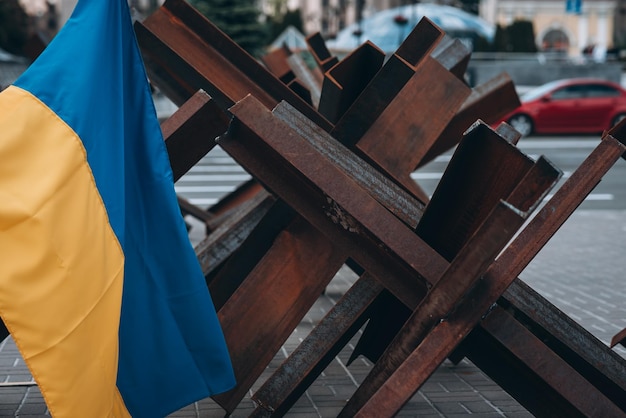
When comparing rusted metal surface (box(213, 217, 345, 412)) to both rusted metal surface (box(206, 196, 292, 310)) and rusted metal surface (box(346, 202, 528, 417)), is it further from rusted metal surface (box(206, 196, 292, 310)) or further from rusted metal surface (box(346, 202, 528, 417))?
rusted metal surface (box(346, 202, 528, 417))

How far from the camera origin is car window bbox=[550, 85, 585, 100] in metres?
23.7

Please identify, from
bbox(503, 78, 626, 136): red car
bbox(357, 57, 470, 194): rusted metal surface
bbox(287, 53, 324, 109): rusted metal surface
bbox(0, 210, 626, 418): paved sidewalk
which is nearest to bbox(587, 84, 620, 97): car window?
bbox(503, 78, 626, 136): red car

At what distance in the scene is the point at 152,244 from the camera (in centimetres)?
358

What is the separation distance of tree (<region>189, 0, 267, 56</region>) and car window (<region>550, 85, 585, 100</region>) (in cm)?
1376

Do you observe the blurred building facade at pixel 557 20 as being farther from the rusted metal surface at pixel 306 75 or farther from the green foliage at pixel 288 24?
the rusted metal surface at pixel 306 75

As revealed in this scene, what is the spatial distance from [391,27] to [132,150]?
28772mm

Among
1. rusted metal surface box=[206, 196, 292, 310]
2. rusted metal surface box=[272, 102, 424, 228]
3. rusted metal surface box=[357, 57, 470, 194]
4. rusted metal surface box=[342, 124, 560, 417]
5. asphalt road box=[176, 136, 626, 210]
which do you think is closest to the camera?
rusted metal surface box=[342, 124, 560, 417]

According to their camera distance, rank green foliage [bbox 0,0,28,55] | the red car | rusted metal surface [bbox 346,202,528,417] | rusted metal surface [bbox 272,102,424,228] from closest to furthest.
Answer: rusted metal surface [bbox 346,202,528,417], rusted metal surface [bbox 272,102,424,228], the red car, green foliage [bbox 0,0,28,55]

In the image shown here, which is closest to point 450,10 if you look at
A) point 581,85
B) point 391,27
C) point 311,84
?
point 391,27

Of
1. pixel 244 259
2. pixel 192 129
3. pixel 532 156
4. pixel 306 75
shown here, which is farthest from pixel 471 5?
pixel 192 129

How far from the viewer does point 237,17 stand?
35219 mm

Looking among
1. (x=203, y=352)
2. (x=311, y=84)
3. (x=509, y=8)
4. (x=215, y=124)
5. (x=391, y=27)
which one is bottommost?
(x=203, y=352)

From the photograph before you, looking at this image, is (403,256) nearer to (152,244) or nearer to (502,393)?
(152,244)

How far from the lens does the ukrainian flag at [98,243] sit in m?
3.00
